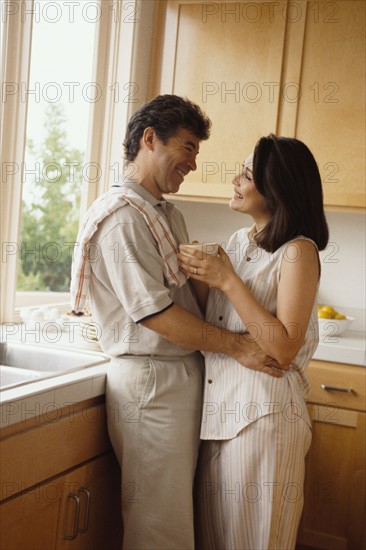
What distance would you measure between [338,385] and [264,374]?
2.74 feet

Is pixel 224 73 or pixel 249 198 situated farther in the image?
pixel 224 73

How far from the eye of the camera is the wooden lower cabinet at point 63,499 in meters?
1.39

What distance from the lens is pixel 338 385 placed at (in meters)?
2.35

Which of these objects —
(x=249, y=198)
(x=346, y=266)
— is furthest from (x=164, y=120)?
(x=346, y=266)

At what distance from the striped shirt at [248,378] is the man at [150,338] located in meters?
0.04

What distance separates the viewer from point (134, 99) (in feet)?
8.91

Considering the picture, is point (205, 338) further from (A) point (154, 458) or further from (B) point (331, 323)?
(B) point (331, 323)

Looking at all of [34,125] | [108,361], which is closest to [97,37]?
[34,125]

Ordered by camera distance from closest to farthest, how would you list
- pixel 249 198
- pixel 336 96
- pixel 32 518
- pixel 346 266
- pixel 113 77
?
pixel 32 518
pixel 249 198
pixel 336 96
pixel 113 77
pixel 346 266

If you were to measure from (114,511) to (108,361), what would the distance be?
397 millimetres

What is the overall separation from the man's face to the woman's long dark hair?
172 millimetres

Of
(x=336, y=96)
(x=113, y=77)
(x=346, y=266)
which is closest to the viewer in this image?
(x=336, y=96)

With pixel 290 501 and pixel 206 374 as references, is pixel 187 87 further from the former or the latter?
pixel 290 501

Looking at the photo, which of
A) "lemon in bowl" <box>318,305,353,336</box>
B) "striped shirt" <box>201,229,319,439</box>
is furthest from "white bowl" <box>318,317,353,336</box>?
"striped shirt" <box>201,229,319,439</box>
